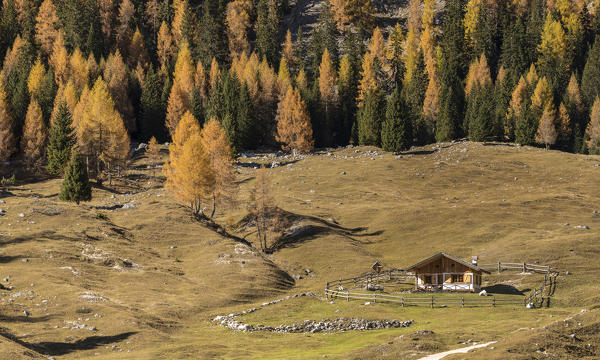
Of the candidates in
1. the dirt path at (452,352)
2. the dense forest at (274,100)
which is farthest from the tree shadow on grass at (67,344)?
the dense forest at (274,100)

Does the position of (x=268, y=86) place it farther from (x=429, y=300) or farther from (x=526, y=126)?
(x=429, y=300)

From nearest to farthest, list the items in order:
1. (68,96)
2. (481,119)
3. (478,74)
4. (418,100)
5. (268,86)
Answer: (68,96), (481,119), (268,86), (418,100), (478,74)

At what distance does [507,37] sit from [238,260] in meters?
142

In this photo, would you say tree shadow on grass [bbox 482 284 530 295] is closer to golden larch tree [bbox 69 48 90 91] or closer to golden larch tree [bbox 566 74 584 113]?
golden larch tree [bbox 566 74 584 113]

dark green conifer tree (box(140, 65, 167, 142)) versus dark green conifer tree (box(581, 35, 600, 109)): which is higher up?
dark green conifer tree (box(581, 35, 600, 109))

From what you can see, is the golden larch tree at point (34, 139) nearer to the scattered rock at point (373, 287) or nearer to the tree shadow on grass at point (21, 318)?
the tree shadow on grass at point (21, 318)

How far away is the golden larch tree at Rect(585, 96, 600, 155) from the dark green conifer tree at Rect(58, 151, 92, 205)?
121m

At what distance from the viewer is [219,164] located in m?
112

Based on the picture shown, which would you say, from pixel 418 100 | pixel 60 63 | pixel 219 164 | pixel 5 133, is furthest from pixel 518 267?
pixel 60 63

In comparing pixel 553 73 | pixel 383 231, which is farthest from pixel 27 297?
pixel 553 73

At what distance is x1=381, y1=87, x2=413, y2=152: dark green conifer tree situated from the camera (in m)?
146

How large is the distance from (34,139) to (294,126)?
2254 inches

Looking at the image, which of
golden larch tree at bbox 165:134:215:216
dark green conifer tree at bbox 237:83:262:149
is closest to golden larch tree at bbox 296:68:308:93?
dark green conifer tree at bbox 237:83:262:149

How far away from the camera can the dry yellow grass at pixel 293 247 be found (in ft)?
179
